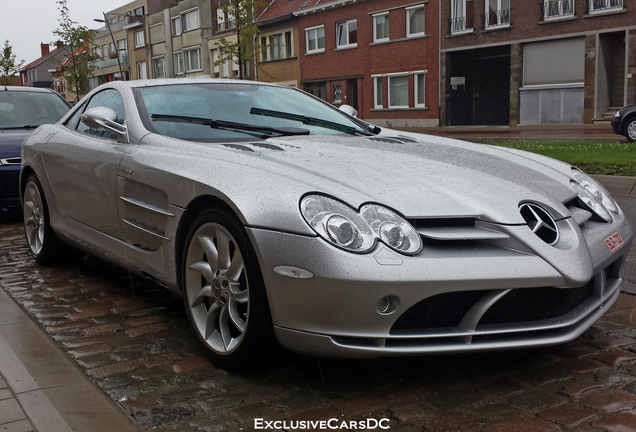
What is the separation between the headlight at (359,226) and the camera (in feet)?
8.85

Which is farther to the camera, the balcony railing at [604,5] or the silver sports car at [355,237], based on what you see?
the balcony railing at [604,5]

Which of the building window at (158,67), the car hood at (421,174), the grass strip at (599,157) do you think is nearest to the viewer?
the car hood at (421,174)

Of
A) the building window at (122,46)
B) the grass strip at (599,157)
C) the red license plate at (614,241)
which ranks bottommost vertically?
the grass strip at (599,157)

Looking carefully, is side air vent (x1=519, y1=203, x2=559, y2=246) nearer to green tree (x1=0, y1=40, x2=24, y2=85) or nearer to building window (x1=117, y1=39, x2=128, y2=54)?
green tree (x1=0, y1=40, x2=24, y2=85)

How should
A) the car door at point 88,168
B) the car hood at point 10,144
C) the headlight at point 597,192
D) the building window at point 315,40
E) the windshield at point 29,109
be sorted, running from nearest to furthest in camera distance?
the headlight at point 597,192, the car door at point 88,168, the car hood at point 10,144, the windshield at point 29,109, the building window at point 315,40

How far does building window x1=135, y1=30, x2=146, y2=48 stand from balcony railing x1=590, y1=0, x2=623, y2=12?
138 ft

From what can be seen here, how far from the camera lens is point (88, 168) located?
173 inches

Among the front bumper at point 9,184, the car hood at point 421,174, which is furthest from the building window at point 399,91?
the car hood at point 421,174

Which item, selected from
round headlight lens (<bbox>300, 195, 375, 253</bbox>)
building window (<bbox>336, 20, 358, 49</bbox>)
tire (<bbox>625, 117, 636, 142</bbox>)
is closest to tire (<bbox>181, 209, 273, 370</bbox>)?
round headlight lens (<bbox>300, 195, 375, 253</bbox>)

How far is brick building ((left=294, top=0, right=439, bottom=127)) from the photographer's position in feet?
108

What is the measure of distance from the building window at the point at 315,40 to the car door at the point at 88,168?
34644 mm

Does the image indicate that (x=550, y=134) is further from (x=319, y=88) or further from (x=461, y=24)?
(x=319, y=88)

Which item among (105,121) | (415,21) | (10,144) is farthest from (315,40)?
(105,121)

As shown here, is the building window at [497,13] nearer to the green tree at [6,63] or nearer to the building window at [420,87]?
the building window at [420,87]
